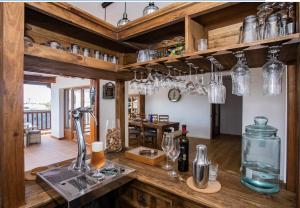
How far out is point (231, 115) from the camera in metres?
7.34

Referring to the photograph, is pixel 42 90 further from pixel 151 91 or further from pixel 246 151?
pixel 246 151

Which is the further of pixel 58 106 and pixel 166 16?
pixel 58 106

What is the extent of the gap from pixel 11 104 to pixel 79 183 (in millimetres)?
624

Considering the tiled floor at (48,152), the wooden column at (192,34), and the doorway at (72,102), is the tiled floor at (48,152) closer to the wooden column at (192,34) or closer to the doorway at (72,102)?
the doorway at (72,102)

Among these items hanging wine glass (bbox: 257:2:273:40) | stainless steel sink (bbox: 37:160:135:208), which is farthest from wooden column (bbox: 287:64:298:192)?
stainless steel sink (bbox: 37:160:135:208)

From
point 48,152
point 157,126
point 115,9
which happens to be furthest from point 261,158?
point 48,152

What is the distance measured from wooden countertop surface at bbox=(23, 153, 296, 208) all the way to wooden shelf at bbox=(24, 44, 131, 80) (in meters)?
0.83

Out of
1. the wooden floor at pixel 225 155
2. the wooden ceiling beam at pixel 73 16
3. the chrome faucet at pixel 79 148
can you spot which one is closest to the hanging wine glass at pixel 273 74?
the wooden ceiling beam at pixel 73 16

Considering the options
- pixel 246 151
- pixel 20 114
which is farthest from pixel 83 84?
pixel 246 151

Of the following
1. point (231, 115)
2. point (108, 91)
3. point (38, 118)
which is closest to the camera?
point (108, 91)

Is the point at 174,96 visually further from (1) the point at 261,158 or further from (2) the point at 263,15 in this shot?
(2) the point at 263,15

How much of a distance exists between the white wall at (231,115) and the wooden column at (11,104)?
7.20 m

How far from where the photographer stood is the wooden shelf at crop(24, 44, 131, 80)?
1.08 m

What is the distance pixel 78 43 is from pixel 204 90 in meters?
1.16
